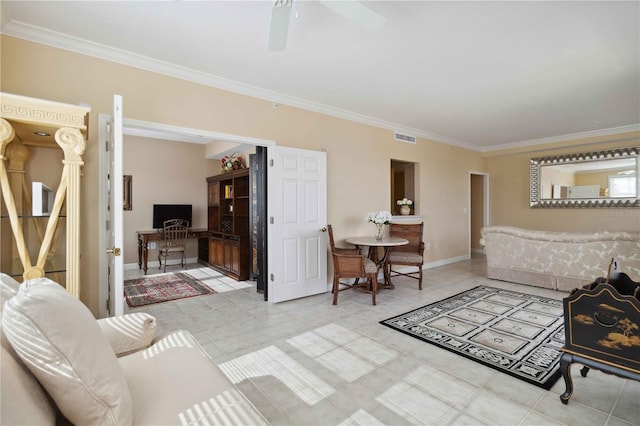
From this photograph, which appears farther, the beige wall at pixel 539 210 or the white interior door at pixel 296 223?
the beige wall at pixel 539 210

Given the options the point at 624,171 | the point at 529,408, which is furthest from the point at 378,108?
the point at 624,171

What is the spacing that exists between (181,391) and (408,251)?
14.3ft

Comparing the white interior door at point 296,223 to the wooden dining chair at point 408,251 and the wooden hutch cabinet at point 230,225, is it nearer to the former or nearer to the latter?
the wooden dining chair at point 408,251

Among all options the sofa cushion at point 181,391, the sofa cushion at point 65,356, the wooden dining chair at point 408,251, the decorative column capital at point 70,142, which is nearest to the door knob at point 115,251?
the decorative column capital at point 70,142

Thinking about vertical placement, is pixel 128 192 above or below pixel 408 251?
above

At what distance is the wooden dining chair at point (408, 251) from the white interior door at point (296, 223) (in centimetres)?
111

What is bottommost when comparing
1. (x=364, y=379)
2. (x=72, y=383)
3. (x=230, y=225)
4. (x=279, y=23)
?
(x=364, y=379)

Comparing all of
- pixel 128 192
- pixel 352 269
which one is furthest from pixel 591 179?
pixel 128 192

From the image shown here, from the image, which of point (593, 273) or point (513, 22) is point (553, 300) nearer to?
point (593, 273)

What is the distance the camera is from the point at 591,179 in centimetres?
603

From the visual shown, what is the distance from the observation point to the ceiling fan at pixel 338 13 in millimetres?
1832

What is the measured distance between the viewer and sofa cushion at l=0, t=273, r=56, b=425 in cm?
75

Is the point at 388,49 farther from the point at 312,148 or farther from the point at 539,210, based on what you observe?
the point at 539,210

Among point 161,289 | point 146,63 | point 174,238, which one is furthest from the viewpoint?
point 174,238
